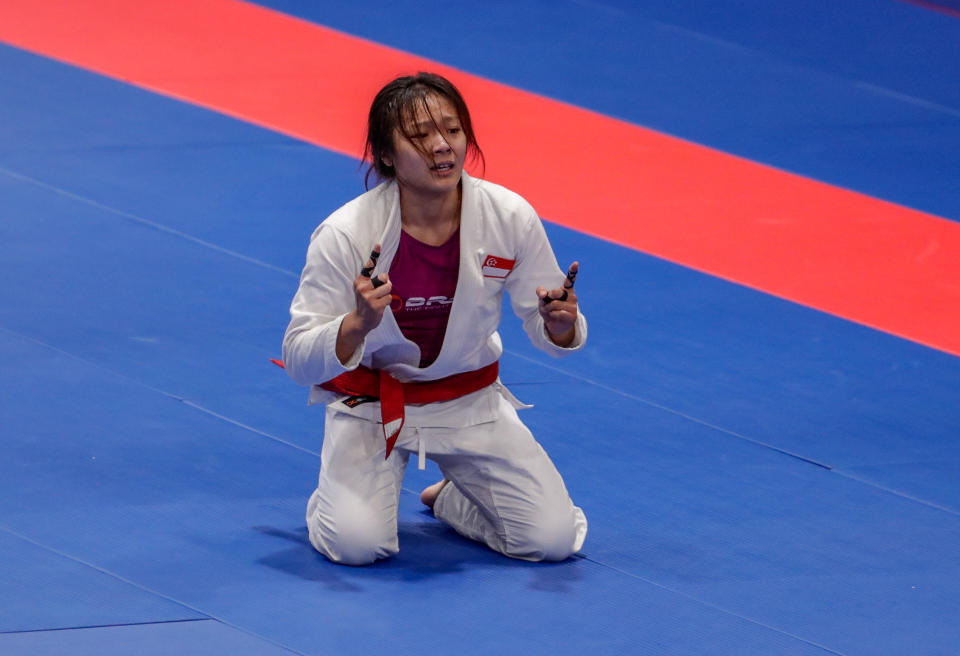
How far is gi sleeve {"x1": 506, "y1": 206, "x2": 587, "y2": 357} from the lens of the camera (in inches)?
168

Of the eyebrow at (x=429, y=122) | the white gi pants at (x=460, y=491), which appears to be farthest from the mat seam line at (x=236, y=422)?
the eyebrow at (x=429, y=122)

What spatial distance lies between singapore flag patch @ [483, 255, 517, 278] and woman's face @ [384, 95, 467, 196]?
0.81ft

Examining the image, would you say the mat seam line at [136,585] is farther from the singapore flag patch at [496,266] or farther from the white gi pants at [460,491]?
the singapore flag patch at [496,266]

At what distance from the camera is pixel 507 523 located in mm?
4305

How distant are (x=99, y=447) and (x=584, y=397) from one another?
1720 millimetres

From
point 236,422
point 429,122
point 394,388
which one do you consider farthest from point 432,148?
point 236,422

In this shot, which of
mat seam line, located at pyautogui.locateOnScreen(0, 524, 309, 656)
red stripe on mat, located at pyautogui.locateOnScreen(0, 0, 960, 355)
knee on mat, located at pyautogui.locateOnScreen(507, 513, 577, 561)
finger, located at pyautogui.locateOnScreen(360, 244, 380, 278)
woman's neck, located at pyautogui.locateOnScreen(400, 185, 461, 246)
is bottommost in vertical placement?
mat seam line, located at pyautogui.locateOnScreen(0, 524, 309, 656)

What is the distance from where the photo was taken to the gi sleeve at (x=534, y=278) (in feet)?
14.0

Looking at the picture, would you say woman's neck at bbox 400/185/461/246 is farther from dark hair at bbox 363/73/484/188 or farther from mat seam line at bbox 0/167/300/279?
mat seam line at bbox 0/167/300/279

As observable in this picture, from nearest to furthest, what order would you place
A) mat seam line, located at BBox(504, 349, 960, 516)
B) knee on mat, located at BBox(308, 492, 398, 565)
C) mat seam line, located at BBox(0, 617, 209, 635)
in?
mat seam line, located at BBox(0, 617, 209, 635)
knee on mat, located at BBox(308, 492, 398, 565)
mat seam line, located at BBox(504, 349, 960, 516)

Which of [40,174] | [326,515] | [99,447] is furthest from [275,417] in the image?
[40,174]

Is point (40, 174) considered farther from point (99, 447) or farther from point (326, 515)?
point (326, 515)

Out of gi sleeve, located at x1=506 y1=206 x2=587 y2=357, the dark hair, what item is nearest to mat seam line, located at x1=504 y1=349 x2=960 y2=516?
gi sleeve, located at x1=506 y1=206 x2=587 y2=357

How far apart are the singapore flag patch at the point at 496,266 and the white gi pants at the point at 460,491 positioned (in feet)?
1.38
